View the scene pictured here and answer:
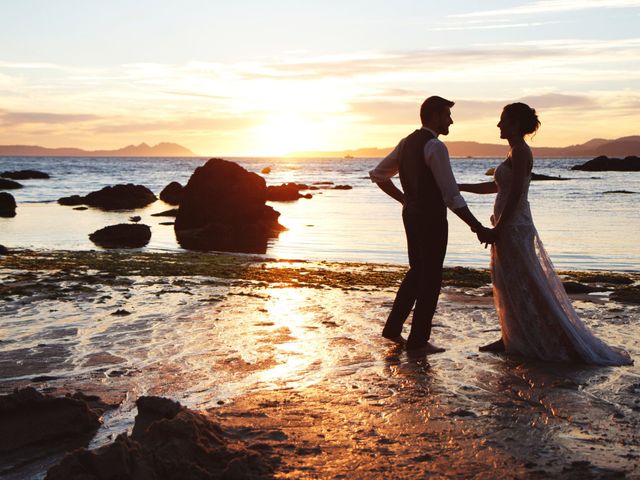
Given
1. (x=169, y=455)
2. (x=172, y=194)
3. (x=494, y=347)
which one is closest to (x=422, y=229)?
(x=494, y=347)

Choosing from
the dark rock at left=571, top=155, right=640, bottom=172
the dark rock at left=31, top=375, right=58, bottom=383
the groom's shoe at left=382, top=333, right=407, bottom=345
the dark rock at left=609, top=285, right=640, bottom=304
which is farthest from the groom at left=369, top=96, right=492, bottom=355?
the dark rock at left=571, top=155, right=640, bottom=172

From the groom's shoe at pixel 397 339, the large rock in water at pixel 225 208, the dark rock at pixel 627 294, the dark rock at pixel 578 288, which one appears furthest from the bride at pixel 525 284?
the large rock in water at pixel 225 208

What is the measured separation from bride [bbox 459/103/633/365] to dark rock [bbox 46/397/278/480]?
3560mm

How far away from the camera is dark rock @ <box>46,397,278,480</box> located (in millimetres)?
3677

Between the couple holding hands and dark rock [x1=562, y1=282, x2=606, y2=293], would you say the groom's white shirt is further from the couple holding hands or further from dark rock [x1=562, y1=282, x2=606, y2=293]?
dark rock [x1=562, y1=282, x2=606, y2=293]

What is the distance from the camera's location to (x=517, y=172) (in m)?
6.93

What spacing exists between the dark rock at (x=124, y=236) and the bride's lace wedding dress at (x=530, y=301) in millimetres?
14589

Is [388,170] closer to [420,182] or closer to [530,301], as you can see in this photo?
[420,182]

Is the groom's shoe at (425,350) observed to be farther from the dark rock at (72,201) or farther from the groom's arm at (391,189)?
the dark rock at (72,201)

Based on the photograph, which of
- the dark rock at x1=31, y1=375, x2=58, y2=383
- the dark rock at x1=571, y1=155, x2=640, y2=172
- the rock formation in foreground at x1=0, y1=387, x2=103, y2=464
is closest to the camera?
the rock formation in foreground at x1=0, y1=387, x2=103, y2=464

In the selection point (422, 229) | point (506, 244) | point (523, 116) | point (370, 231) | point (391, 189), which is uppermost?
point (523, 116)

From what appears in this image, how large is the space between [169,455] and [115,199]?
3535cm

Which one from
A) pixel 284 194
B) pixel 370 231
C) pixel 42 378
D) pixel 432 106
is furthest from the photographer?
pixel 284 194

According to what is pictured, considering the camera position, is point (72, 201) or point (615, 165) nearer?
point (72, 201)
